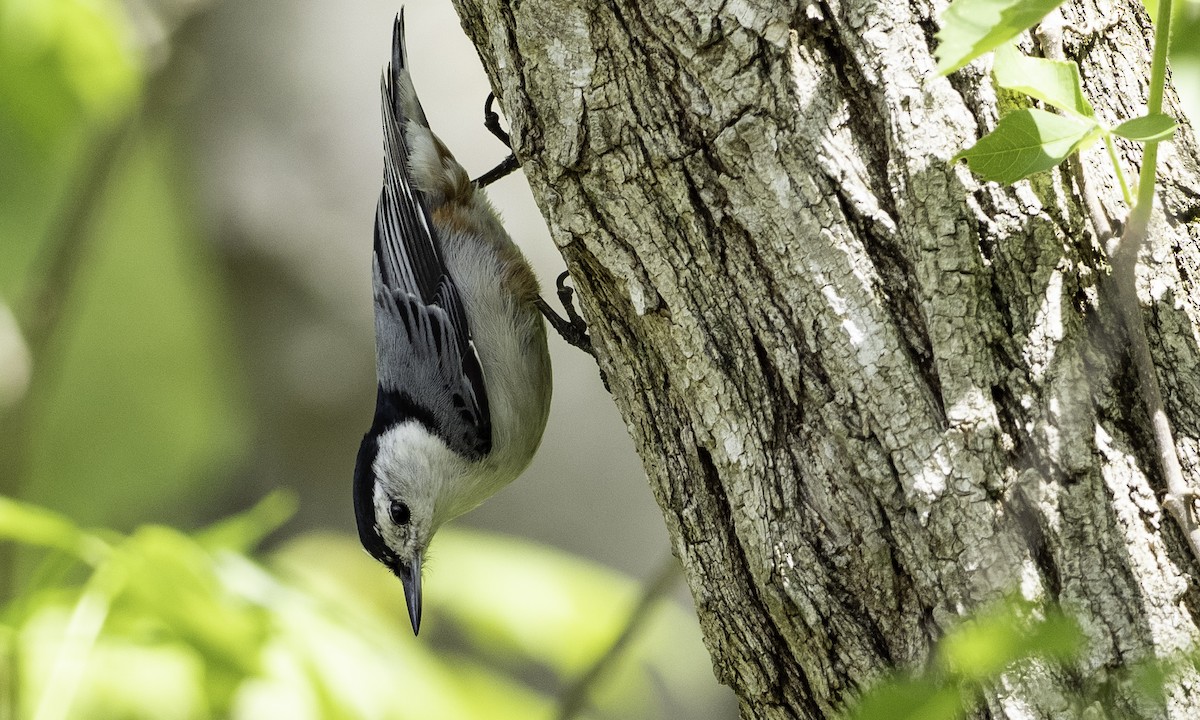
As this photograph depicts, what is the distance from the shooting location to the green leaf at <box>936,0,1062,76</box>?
2.61ft

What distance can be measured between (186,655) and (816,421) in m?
0.92

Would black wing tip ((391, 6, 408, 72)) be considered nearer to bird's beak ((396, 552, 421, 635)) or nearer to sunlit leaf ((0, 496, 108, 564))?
bird's beak ((396, 552, 421, 635))

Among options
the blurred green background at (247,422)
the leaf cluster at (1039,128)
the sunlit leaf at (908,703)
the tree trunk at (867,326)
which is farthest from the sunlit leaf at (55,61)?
the sunlit leaf at (908,703)

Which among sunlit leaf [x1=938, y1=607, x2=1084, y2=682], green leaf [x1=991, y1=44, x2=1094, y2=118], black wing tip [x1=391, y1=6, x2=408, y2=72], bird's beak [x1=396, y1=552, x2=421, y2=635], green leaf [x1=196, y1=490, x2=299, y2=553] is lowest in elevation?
sunlit leaf [x1=938, y1=607, x2=1084, y2=682]

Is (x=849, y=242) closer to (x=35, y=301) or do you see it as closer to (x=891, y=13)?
(x=891, y=13)

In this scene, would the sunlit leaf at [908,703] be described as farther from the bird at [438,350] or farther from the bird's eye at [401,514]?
the bird's eye at [401,514]

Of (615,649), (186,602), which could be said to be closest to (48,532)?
(186,602)

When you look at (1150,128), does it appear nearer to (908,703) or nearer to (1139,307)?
(1139,307)

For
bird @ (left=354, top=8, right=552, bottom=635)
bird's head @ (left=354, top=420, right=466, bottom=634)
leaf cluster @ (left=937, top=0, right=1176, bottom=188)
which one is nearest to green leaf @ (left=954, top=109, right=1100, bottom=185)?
leaf cluster @ (left=937, top=0, right=1176, bottom=188)

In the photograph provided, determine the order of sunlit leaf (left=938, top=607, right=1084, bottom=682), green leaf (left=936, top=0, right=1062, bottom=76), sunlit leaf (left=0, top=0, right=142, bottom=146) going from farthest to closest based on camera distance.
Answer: sunlit leaf (left=0, top=0, right=142, bottom=146) < green leaf (left=936, top=0, right=1062, bottom=76) < sunlit leaf (left=938, top=607, right=1084, bottom=682)

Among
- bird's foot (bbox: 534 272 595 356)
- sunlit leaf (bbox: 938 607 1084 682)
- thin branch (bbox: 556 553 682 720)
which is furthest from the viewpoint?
bird's foot (bbox: 534 272 595 356)

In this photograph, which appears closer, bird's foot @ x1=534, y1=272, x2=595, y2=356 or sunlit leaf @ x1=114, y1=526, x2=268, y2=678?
sunlit leaf @ x1=114, y1=526, x2=268, y2=678

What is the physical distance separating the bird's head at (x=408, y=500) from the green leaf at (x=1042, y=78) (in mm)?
1971

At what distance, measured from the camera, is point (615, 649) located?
2.27 meters
